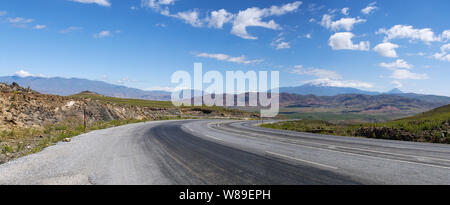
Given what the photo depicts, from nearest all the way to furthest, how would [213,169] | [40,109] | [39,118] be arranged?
[213,169]
[39,118]
[40,109]

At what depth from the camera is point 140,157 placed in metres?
8.10

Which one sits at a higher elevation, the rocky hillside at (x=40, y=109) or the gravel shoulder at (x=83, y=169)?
the rocky hillside at (x=40, y=109)

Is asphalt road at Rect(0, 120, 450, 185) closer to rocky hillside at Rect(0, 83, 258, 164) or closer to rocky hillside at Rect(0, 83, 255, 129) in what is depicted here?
rocky hillside at Rect(0, 83, 258, 164)

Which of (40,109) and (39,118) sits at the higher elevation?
(40,109)

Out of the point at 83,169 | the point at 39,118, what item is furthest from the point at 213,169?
the point at 39,118

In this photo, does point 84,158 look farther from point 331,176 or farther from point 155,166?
point 331,176

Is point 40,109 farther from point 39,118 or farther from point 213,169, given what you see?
point 213,169

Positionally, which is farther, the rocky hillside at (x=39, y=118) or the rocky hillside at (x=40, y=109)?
the rocky hillside at (x=40, y=109)

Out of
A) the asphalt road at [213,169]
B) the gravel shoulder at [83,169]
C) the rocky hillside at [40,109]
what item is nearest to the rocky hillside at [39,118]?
the rocky hillside at [40,109]

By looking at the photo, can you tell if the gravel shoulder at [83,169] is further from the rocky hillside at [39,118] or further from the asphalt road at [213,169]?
the rocky hillside at [39,118]
